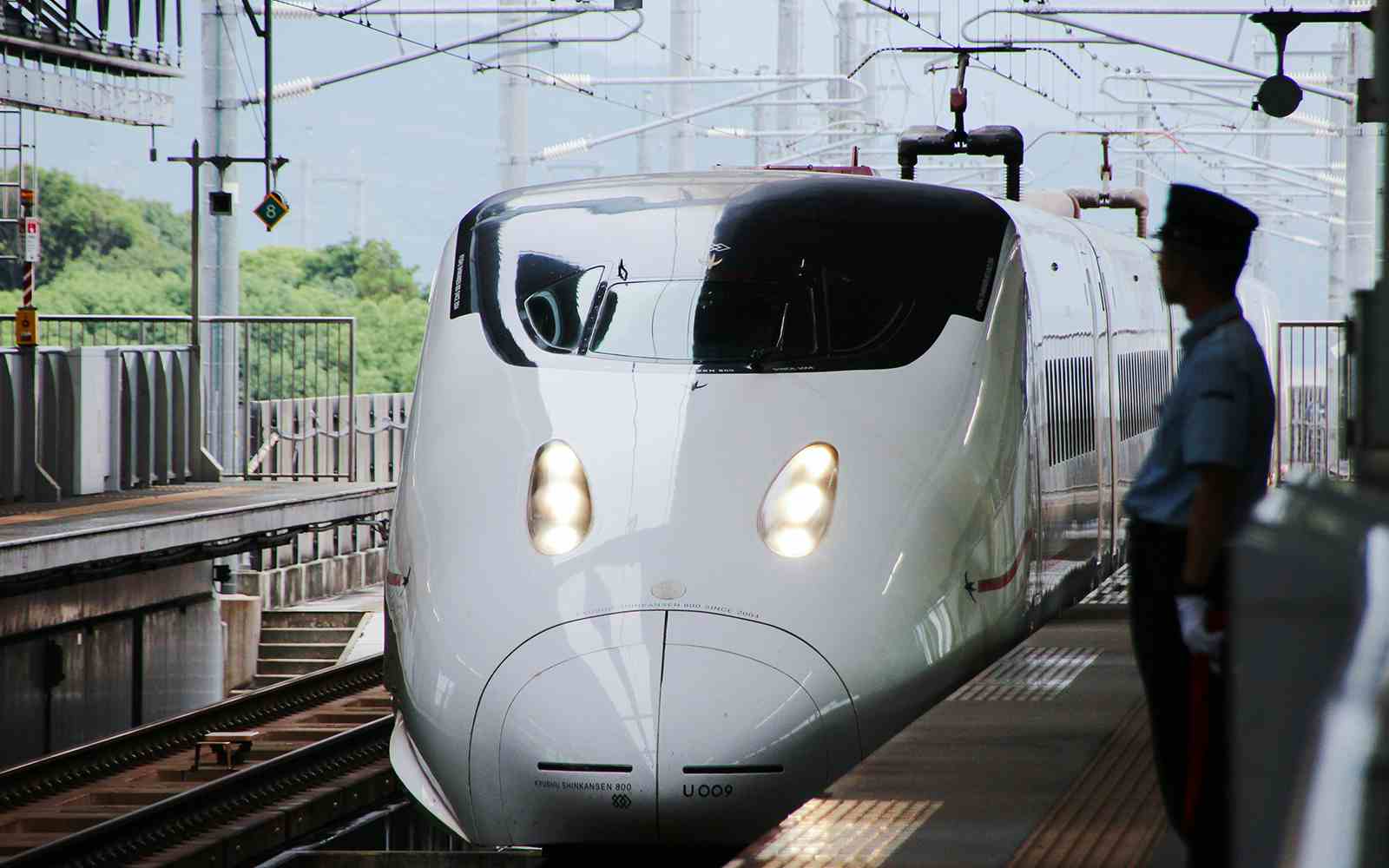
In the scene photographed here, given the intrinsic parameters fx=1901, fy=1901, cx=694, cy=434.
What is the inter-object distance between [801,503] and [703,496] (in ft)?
0.95

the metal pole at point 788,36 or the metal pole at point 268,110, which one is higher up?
the metal pole at point 788,36

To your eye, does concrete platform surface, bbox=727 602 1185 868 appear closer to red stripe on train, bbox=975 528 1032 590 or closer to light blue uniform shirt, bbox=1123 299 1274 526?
red stripe on train, bbox=975 528 1032 590

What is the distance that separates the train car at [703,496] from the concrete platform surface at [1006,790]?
7.4 inches

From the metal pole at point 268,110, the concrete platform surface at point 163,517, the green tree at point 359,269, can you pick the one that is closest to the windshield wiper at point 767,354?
A: the concrete platform surface at point 163,517

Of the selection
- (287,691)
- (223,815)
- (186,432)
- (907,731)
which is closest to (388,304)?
(186,432)

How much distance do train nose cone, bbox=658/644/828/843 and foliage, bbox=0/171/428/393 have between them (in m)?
40.0

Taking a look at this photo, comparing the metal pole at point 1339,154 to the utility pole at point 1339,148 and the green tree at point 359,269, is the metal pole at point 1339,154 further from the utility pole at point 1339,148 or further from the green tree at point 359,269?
the green tree at point 359,269

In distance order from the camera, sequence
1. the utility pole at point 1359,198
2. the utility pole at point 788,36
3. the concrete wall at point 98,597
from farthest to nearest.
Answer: the utility pole at point 788,36
the utility pole at point 1359,198
the concrete wall at point 98,597

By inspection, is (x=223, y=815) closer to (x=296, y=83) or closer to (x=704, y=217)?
(x=704, y=217)

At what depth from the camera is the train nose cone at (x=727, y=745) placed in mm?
4895

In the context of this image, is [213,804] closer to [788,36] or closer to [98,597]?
[98,597]

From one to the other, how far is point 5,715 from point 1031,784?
8189 mm

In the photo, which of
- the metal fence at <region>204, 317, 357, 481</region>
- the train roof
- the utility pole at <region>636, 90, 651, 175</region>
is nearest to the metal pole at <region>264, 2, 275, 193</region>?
the metal fence at <region>204, 317, 357, 481</region>

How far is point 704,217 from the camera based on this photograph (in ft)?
20.9
